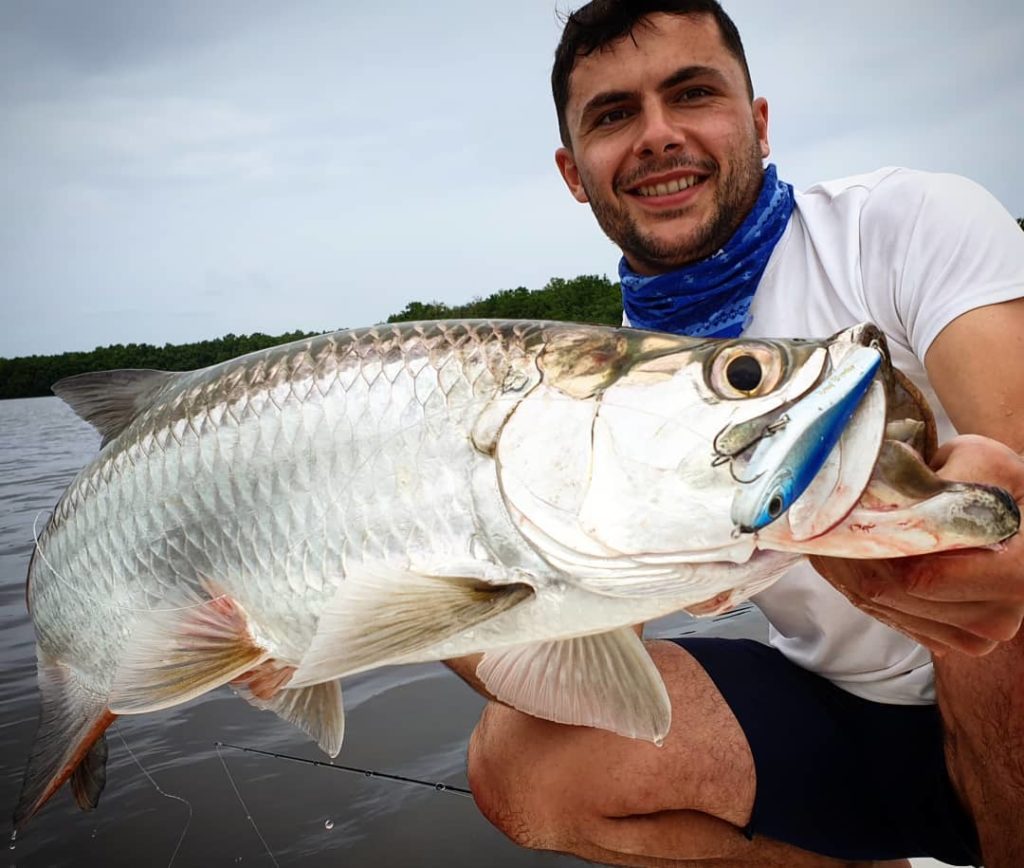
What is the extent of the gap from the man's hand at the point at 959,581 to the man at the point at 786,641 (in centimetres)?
17

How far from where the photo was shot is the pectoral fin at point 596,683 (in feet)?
5.36

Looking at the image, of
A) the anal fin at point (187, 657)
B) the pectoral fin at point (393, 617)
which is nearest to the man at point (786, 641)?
the anal fin at point (187, 657)

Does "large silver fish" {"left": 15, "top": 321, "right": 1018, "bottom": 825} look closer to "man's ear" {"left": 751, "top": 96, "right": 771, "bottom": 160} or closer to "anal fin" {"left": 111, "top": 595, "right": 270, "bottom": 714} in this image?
"anal fin" {"left": 111, "top": 595, "right": 270, "bottom": 714}

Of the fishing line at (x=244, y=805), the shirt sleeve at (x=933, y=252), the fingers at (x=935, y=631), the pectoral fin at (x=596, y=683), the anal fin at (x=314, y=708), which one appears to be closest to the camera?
the fingers at (x=935, y=631)

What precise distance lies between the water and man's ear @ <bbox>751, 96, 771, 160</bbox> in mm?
2423

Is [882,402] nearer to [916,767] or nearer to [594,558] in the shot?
[594,558]

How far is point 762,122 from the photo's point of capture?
3238 millimetres

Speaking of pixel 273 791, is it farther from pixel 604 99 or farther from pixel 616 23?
pixel 616 23

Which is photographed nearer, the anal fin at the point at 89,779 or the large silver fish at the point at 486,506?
the large silver fish at the point at 486,506

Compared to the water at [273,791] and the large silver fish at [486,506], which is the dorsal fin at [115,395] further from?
the water at [273,791]

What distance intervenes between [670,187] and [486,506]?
196 cm

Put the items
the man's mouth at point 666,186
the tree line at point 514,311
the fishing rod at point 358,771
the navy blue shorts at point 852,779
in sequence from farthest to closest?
the tree line at point 514,311, the man's mouth at point 666,186, the fishing rod at point 358,771, the navy blue shorts at point 852,779

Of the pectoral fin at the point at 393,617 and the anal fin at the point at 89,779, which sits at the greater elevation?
the pectoral fin at the point at 393,617

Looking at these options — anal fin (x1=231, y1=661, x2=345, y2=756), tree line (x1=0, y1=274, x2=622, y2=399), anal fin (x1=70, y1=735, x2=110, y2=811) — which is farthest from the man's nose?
tree line (x1=0, y1=274, x2=622, y2=399)
